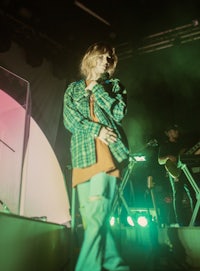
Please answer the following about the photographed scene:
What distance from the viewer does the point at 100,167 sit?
59.0 inches

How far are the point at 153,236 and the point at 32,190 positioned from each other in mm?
1982

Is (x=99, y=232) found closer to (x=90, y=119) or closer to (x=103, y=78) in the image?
(x=90, y=119)

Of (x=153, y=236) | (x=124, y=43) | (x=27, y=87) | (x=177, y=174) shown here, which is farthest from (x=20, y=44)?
(x=153, y=236)

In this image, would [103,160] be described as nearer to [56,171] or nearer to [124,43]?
[56,171]

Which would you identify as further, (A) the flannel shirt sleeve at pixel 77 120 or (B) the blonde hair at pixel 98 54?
(B) the blonde hair at pixel 98 54

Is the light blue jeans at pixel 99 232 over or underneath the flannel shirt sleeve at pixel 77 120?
underneath

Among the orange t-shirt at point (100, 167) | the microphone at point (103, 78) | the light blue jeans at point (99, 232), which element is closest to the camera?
the light blue jeans at point (99, 232)

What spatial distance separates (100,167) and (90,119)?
0.96 ft

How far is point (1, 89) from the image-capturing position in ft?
12.7

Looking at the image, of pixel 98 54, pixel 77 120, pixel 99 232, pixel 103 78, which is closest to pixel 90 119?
pixel 77 120

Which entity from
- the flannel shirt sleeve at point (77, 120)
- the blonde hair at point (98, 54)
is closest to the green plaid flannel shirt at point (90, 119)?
the flannel shirt sleeve at point (77, 120)

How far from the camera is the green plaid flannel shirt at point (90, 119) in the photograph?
155cm

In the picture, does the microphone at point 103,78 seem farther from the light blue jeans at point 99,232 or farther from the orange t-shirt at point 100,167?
the light blue jeans at point 99,232

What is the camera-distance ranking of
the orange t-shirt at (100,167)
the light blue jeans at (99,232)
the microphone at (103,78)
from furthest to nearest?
the microphone at (103,78) < the orange t-shirt at (100,167) < the light blue jeans at (99,232)
